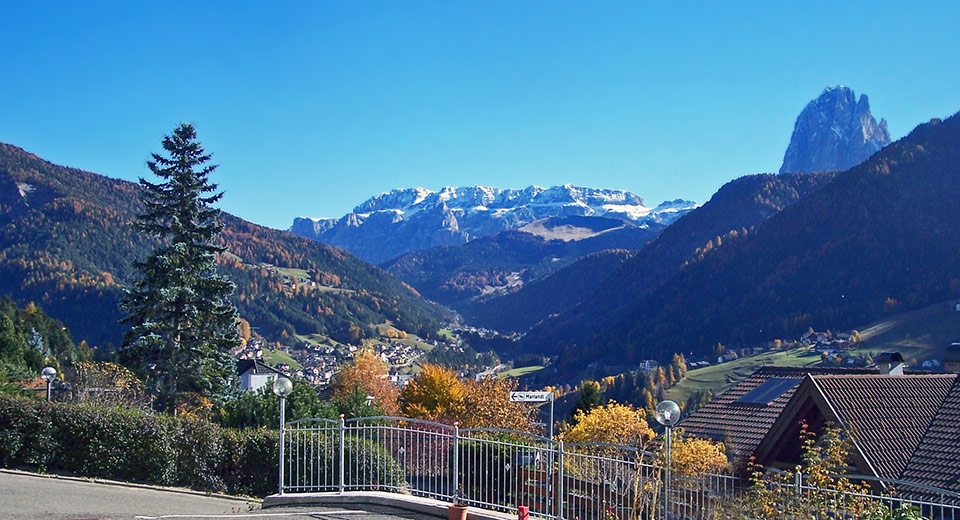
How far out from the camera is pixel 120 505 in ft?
45.8

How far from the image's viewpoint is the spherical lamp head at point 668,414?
9.91 metres

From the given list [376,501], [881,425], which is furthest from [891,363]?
[376,501]

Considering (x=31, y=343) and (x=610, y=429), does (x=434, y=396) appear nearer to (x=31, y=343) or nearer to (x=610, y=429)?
(x=610, y=429)

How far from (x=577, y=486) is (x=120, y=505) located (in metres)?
8.14

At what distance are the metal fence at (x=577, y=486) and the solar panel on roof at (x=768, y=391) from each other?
8.77 m

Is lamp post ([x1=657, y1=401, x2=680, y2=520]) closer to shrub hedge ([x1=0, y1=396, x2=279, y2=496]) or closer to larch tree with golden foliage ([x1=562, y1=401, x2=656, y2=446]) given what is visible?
shrub hedge ([x1=0, y1=396, x2=279, y2=496])

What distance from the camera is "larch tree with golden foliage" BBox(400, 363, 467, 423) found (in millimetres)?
36869

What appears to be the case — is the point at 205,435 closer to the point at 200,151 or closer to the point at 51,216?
the point at 200,151

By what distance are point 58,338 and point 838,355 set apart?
130 m

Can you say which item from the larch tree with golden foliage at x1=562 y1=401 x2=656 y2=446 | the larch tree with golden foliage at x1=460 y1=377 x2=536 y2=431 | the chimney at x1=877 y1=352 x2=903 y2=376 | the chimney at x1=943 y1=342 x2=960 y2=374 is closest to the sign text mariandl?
the larch tree with golden foliage at x1=562 y1=401 x2=656 y2=446

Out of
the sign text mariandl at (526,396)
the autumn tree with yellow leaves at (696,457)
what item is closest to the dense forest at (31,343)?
the sign text mariandl at (526,396)

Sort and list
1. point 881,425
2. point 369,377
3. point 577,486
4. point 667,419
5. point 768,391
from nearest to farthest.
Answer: point 667,419 → point 577,486 → point 881,425 → point 768,391 → point 369,377

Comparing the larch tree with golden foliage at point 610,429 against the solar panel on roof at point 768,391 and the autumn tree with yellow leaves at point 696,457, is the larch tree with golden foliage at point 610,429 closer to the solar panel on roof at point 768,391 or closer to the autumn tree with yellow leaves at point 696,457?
the solar panel on roof at point 768,391

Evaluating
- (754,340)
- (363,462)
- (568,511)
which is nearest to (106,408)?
(363,462)
